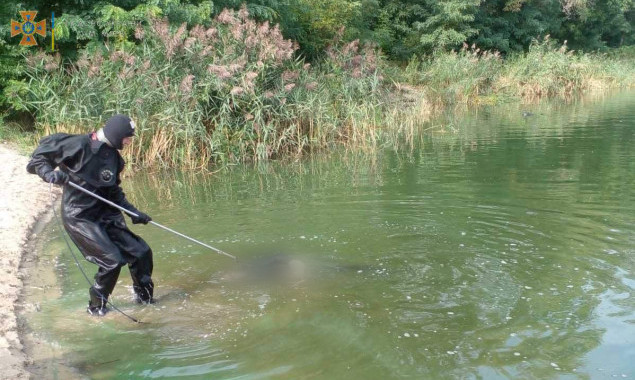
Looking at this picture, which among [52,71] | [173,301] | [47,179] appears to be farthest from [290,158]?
[47,179]

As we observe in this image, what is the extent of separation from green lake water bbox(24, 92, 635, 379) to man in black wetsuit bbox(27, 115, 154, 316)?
0.52 metres

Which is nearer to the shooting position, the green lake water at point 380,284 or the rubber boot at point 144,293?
the green lake water at point 380,284

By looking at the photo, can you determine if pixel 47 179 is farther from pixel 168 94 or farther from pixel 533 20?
pixel 533 20

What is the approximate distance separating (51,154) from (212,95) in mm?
8213

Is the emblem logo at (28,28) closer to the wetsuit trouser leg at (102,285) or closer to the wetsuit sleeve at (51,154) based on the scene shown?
the wetsuit sleeve at (51,154)

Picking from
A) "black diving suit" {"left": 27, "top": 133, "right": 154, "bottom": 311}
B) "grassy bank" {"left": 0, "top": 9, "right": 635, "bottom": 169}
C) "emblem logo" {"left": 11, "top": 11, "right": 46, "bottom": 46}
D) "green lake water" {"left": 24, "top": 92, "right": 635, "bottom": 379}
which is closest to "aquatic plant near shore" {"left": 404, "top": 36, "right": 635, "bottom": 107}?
"grassy bank" {"left": 0, "top": 9, "right": 635, "bottom": 169}

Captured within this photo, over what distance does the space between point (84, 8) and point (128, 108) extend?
4344 mm

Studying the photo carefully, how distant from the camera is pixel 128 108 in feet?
40.0

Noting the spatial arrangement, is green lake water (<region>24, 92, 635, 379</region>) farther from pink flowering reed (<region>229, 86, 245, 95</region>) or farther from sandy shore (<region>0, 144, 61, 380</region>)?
pink flowering reed (<region>229, 86, 245, 95</region>)

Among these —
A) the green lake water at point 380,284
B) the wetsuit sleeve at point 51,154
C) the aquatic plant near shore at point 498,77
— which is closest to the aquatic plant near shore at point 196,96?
the green lake water at point 380,284

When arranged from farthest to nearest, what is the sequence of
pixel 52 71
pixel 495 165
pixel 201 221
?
1. pixel 52 71
2. pixel 495 165
3. pixel 201 221

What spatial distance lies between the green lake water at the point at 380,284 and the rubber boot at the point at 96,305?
0.27ft

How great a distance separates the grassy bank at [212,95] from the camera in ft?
40.1

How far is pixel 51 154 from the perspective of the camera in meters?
4.90
